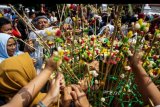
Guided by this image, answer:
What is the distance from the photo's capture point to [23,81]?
37.4 inches

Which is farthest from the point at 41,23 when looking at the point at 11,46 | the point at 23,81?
the point at 23,81

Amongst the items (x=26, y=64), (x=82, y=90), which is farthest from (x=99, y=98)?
(x=26, y=64)

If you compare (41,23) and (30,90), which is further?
(41,23)

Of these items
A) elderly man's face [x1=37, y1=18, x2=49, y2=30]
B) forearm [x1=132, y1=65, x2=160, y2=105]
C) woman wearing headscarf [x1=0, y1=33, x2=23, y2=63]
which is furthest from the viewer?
elderly man's face [x1=37, y1=18, x2=49, y2=30]

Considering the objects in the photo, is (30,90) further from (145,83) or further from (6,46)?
(6,46)

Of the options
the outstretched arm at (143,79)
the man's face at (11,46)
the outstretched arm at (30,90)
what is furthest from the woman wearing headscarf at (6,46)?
the outstretched arm at (143,79)

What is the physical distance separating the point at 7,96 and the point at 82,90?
263mm

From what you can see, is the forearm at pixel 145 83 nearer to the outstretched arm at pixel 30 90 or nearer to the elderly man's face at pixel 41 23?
the outstretched arm at pixel 30 90

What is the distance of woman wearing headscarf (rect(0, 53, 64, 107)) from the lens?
0.91 meters

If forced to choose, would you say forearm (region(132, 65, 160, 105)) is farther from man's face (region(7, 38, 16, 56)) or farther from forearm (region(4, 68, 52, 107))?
man's face (region(7, 38, 16, 56))

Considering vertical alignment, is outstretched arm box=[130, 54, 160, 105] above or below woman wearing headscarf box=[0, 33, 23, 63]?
above

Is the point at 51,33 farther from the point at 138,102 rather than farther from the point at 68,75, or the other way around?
the point at 138,102

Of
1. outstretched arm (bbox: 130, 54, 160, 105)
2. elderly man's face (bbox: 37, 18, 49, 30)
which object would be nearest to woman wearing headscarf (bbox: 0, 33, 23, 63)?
elderly man's face (bbox: 37, 18, 49, 30)

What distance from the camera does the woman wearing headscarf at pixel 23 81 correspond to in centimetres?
91
